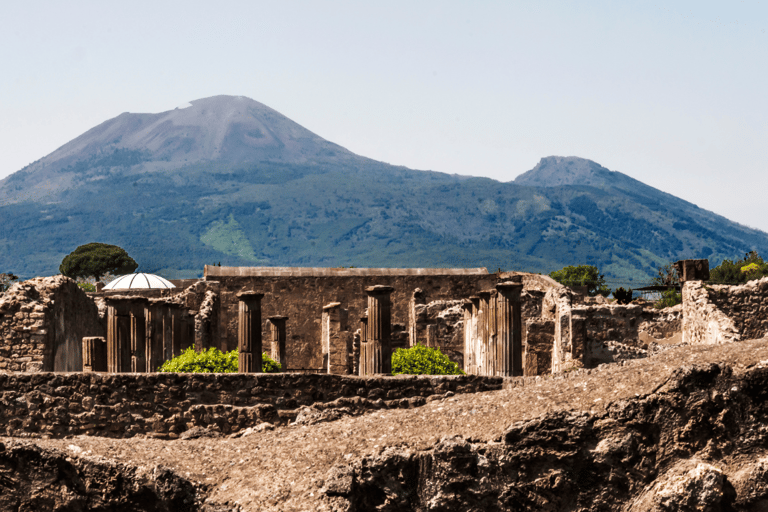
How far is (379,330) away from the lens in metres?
14.3

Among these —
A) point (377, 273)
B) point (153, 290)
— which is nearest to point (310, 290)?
point (377, 273)

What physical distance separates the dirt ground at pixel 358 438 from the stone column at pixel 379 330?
214 inches

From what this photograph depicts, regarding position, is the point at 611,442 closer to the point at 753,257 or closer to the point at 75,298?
the point at 75,298

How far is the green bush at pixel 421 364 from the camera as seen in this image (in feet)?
49.2

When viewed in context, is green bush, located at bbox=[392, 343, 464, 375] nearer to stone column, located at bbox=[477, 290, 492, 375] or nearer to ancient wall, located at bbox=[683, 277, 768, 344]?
stone column, located at bbox=[477, 290, 492, 375]

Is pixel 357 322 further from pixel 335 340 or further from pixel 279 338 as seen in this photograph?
pixel 279 338

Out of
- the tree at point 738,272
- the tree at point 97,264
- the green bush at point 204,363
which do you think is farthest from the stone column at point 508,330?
the tree at point 97,264

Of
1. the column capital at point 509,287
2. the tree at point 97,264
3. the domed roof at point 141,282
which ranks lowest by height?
the column capital at point 509,287

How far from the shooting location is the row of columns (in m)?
14.7

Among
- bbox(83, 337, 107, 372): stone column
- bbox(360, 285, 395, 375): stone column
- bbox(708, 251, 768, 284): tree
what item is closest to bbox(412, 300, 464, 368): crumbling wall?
bbox(360, 285, 395, 375): stone column

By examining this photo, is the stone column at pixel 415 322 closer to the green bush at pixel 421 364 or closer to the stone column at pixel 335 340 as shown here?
the stone column at pixel 335 340

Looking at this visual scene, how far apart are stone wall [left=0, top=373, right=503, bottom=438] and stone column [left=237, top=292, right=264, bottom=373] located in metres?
4.12

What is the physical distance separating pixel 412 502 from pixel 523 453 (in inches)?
41.7

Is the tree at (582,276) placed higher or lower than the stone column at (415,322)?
higher
